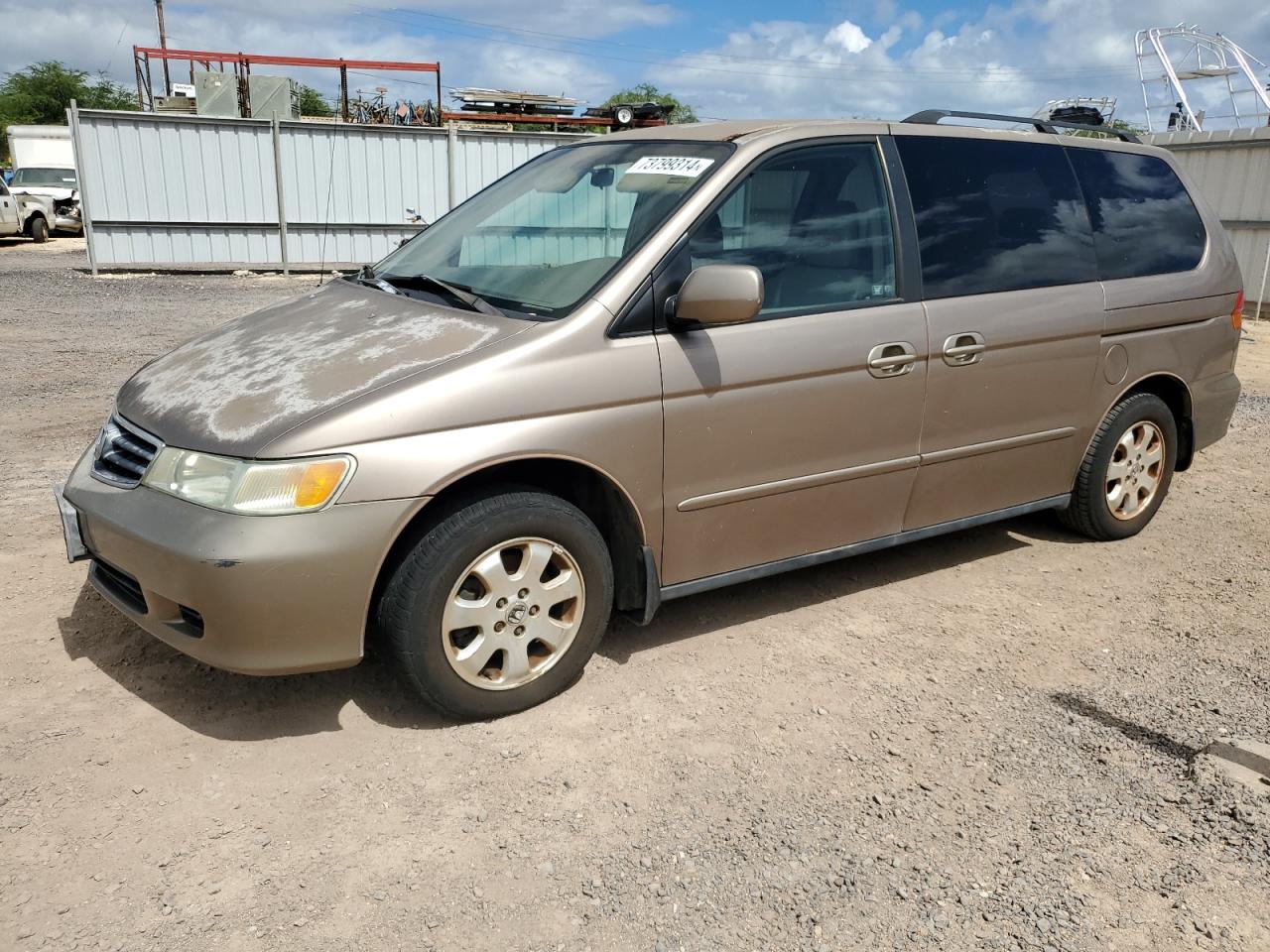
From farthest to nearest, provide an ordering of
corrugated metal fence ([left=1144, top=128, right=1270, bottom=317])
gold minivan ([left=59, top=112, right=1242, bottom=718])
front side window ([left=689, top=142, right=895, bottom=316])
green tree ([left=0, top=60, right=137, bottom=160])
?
1. green tree ([left=0, top=60, right=137, bottom=160])
2. corrugated metal fence ([left=1144, top=128, right=1270, bottom=317])
3. front side window ([left=689, top=142, right=895, bottom=316])
4. gold minivan ([left=59, top=112, right=1242, bottom=718])

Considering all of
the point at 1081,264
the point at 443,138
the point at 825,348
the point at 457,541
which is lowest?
the point at 457,541

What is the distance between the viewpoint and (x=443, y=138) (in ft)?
57.9

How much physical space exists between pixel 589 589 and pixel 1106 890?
171 cm

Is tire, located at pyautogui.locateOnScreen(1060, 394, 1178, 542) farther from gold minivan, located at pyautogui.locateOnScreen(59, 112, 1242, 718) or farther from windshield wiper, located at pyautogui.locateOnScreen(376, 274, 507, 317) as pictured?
windshield wiper, located at pyautogui.locateOnScreen(376, 274, 507, 317)

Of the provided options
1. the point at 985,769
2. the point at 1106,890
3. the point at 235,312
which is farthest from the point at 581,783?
the point at 235,312

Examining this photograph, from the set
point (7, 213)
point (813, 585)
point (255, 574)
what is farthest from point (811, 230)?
point (7, 213)

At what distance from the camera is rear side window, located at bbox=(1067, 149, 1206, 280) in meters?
4.62

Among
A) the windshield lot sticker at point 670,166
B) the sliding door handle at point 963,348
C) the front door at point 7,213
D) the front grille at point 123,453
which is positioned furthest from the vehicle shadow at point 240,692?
the front door at point 7,213

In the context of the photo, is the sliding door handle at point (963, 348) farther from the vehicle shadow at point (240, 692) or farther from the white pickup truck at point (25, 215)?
the white pickup truck at point (25, 215)

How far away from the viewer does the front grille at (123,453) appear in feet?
10.3

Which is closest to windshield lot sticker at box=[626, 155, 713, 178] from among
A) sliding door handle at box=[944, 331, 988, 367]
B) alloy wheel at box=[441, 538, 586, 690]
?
sliding door handle at box=[944, 331, 988, 367]

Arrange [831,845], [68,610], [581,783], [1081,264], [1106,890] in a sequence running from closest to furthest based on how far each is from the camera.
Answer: [1106,890] < [831,845] < [581,783] < [68,610] < [1081,264]

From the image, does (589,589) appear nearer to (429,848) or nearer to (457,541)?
(457,541)

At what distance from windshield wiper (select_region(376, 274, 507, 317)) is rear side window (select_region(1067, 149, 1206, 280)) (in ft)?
9.26
